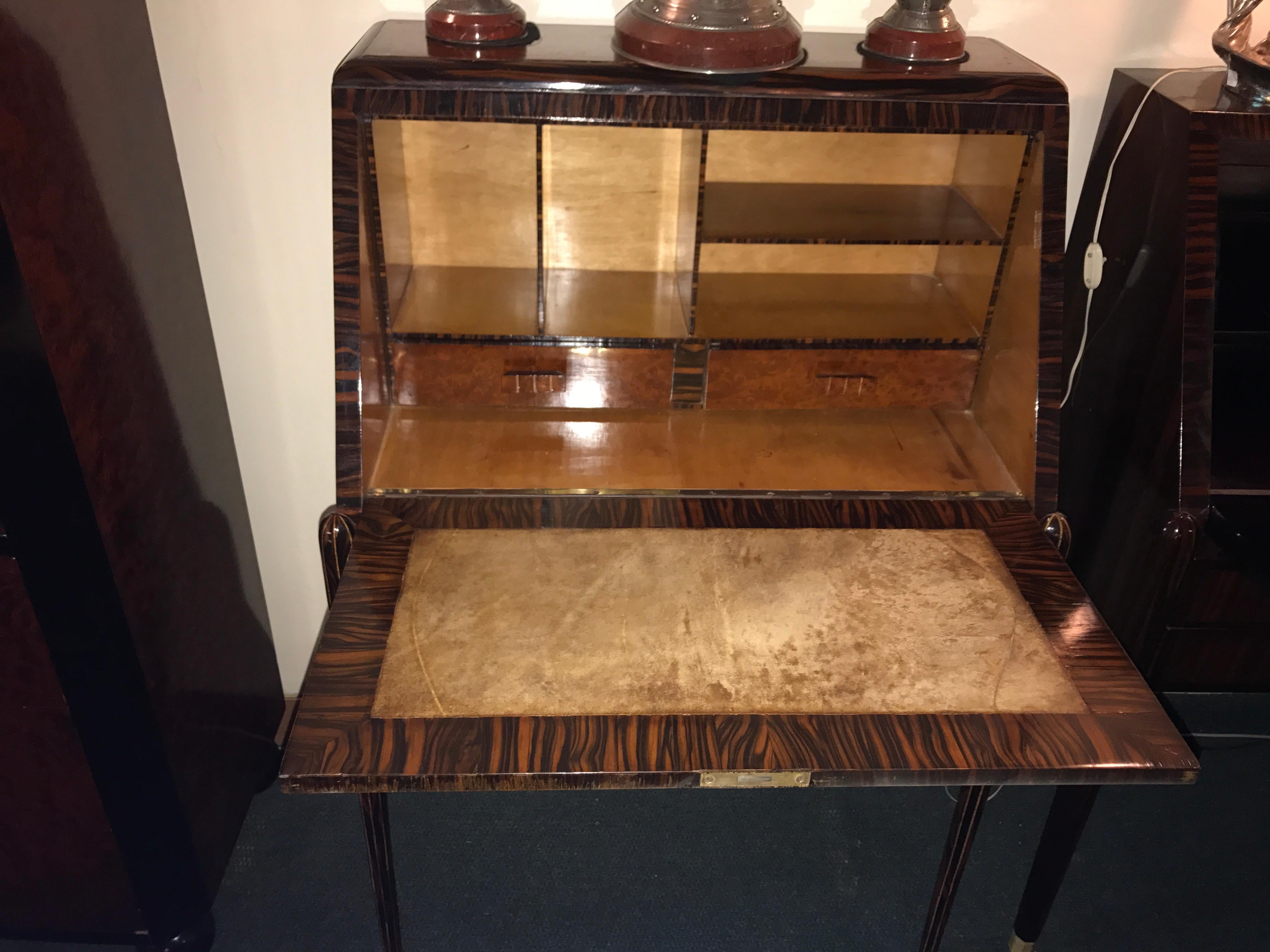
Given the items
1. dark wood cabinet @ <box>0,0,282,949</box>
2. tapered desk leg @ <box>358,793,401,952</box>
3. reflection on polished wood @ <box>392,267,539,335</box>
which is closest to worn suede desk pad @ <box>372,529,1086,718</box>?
tapered desk leg @ <box>358,793,401,952</box>

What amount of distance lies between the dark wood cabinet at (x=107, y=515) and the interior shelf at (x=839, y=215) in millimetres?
884

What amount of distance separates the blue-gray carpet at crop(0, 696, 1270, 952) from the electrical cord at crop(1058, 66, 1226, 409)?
99cm

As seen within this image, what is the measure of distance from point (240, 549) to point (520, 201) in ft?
2.93

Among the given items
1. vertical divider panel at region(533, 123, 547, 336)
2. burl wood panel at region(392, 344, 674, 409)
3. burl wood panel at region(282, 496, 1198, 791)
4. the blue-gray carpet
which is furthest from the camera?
the blue-gray carpet

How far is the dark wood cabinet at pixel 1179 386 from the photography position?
4.85 ft

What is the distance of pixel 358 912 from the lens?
1.83m

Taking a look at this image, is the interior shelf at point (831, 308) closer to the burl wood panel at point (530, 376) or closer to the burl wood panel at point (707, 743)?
the burl wood panel at point (530, 376)

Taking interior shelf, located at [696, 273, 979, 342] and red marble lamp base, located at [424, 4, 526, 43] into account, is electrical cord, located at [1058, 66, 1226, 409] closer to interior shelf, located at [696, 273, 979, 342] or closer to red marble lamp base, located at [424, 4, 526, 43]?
interior shelf, located at [696, 273, 979, 342]

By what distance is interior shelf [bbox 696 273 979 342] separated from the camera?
1.59 m

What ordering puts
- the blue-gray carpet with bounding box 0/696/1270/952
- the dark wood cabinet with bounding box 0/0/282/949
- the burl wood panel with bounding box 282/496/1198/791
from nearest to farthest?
the burl wood panel with bounding box 282/496/1198/791, the dark wood cabinet with bounding box 0/0/282/949, the blue-gray carpet with bounding box 0/696/1270/952

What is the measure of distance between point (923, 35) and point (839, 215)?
292mm

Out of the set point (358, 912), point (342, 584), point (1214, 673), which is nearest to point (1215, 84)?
point (1214, 673)

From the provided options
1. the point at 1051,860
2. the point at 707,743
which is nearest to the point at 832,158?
the point at 707,743

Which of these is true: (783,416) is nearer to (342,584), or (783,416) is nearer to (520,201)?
(520,201)
